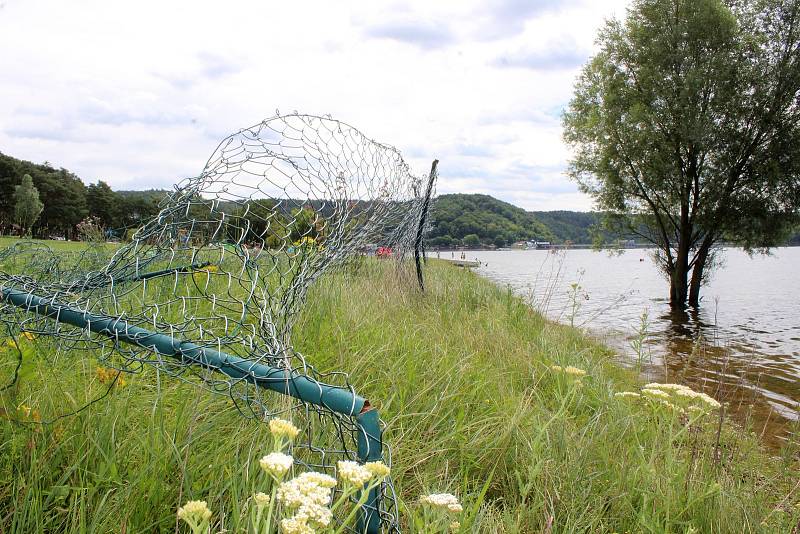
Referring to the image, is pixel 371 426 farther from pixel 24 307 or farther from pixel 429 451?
pixel 24 307

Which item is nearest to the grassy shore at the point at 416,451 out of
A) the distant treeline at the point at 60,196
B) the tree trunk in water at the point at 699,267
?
the tree trunk in water at the point at 699,267

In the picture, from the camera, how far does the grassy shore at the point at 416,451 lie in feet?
4.77

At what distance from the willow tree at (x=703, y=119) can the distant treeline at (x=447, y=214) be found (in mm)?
2516

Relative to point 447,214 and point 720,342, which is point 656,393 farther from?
point 447,214

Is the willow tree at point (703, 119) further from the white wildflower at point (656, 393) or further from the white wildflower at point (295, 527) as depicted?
the white wildflower at point (295, 527)

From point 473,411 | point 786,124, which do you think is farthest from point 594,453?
point 786,124

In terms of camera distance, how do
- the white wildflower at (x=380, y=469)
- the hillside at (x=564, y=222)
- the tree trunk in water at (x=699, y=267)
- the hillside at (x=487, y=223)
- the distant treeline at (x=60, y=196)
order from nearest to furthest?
the white wildflower at (x=380, y=469), the tree trunk in water at (x=699, y=267), the hillside at (x=487, y=223), the hillside at (x=564, y=222), the distant treeline at (x=60, y=196)

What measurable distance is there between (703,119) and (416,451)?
50.9 ft

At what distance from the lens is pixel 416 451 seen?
7.19ft

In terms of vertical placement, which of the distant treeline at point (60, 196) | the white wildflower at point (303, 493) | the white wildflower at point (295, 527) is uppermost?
the distant treeline at point (60, 196)

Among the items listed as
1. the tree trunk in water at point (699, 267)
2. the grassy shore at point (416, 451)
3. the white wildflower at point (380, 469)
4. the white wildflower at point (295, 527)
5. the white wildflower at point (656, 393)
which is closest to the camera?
the white wildflower at point (295, 527)

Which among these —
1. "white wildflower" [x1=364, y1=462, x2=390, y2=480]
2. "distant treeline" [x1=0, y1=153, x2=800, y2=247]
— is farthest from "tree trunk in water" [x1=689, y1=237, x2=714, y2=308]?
"white wildflower" [x1=364, y1=462, x2=390, y2=480]

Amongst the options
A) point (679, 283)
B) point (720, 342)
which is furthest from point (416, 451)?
point (679, 283)

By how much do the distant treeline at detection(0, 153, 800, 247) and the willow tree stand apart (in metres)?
2.52
